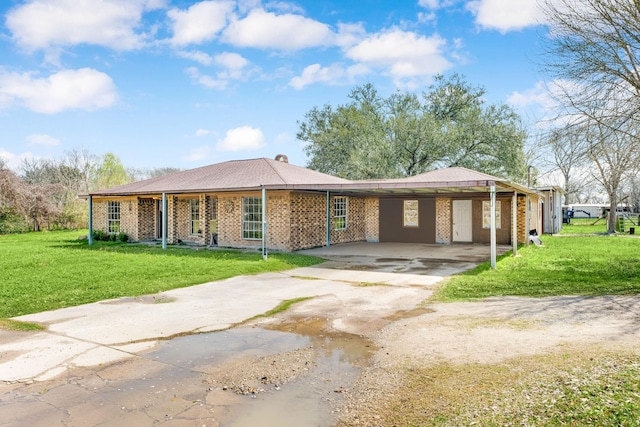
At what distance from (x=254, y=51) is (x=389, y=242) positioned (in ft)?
33.1

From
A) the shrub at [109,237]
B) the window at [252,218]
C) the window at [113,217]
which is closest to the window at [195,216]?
the window at [252,218]

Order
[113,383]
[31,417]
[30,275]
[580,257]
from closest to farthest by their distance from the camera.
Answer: [31,417] → [113,383] → [30,275] → [580,257]

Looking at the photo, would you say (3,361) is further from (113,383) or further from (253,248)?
(253,248)

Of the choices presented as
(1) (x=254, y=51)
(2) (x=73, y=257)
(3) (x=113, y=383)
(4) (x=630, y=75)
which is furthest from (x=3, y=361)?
(1) (x=254, y=51)

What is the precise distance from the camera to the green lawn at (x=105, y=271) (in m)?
8.25

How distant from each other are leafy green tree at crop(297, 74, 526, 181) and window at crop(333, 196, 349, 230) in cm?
770

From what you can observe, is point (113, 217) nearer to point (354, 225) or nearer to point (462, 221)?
point (354, 225)

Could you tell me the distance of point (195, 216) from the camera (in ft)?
61.8

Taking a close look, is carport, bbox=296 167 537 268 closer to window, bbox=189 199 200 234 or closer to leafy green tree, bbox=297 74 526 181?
window, bbox=189 199 200 234

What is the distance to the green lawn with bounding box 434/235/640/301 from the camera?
8438 millimetres

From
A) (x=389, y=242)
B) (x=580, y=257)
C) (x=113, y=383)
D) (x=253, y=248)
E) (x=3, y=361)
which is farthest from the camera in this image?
(x=389, y=242)

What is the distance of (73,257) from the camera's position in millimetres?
14406

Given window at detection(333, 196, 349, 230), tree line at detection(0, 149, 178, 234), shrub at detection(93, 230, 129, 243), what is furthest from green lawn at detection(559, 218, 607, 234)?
tree line at detection(0, 149, 178, 234)

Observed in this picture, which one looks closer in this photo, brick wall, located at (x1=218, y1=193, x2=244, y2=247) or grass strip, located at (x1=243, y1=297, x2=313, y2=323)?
grass strip, located at (x1=243, y1=297, x2=313, y2=323)
